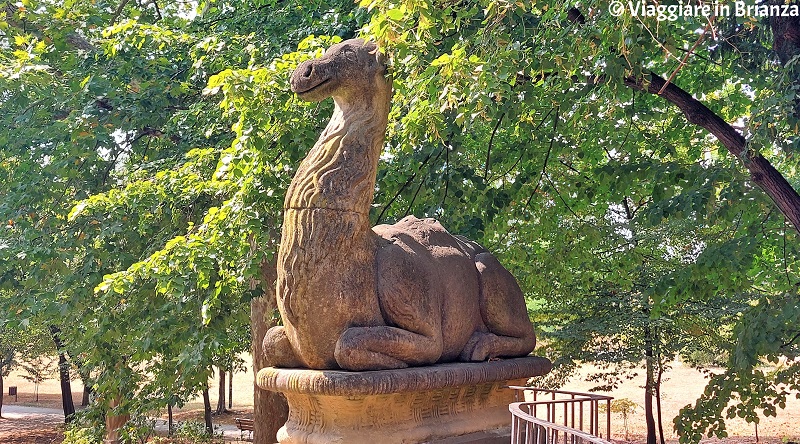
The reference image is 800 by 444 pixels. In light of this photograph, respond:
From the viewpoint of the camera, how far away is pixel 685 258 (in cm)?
1514

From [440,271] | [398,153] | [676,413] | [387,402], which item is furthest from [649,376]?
[387,402]

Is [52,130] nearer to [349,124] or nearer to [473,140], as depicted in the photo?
[473,140]

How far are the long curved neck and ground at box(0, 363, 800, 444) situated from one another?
1262cm

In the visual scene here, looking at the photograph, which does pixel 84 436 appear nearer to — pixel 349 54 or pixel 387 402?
pixel 387 402

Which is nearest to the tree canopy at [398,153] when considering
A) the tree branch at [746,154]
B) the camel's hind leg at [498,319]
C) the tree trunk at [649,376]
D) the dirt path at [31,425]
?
the tree branch at [746,154]

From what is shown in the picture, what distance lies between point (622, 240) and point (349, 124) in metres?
8.54

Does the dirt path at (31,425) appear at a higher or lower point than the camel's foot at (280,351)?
lower

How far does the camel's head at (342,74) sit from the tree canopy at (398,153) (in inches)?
6.8

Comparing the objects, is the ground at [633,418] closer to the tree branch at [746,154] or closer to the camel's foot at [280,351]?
the tree branch at [746,154]

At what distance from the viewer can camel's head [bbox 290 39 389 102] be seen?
5.60 m

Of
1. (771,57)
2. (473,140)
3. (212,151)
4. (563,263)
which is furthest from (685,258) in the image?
(212,151)

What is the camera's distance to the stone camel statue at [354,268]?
17.5ft

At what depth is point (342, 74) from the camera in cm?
563

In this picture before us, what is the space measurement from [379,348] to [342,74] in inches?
78.5
